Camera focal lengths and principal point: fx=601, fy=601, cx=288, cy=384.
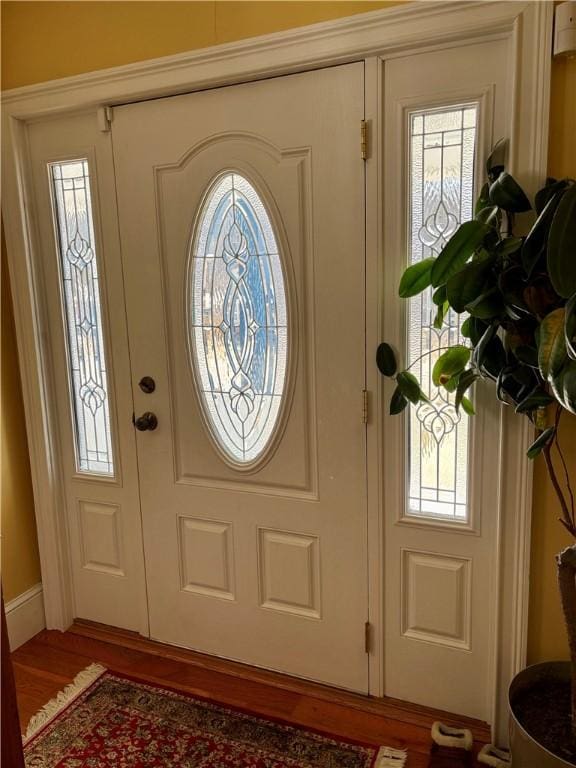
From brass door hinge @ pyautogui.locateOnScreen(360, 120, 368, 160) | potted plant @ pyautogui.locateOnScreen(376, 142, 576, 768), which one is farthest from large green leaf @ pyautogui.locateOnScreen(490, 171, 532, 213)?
brass door hinge @ pyautogui.locateOnScreen(360, 120, 368, 160)

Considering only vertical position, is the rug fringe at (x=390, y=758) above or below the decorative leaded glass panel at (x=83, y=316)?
below

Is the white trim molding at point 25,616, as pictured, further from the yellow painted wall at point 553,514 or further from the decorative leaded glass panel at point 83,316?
the yellow painted wall at point 553,514

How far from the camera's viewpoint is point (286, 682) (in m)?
2.08

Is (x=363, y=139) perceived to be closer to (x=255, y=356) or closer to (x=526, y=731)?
(x=255, y=356)

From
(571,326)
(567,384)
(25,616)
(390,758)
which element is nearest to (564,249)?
(571,326)

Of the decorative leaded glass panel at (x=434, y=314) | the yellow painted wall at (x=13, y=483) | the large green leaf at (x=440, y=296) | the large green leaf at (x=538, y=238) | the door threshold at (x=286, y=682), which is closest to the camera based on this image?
the large green leaf at (x=538, y=238)

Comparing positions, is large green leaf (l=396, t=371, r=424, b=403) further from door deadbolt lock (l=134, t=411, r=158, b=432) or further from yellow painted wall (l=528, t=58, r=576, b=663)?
door deadbolt lock (l=134, t=411, r=158, b=432)

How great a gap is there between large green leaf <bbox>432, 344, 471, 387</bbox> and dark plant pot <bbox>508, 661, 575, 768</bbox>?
839mm

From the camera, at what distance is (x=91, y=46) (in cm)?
198

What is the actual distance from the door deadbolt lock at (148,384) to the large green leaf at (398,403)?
0.87 m

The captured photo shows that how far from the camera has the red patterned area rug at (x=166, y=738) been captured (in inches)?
69.8

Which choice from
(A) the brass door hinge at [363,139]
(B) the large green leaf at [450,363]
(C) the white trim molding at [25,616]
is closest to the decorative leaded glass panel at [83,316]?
(C) the white trim molding at [25,616]

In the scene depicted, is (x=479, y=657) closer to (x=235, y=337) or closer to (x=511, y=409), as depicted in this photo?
(x=511, y=409)

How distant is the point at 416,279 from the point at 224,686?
1528mm
